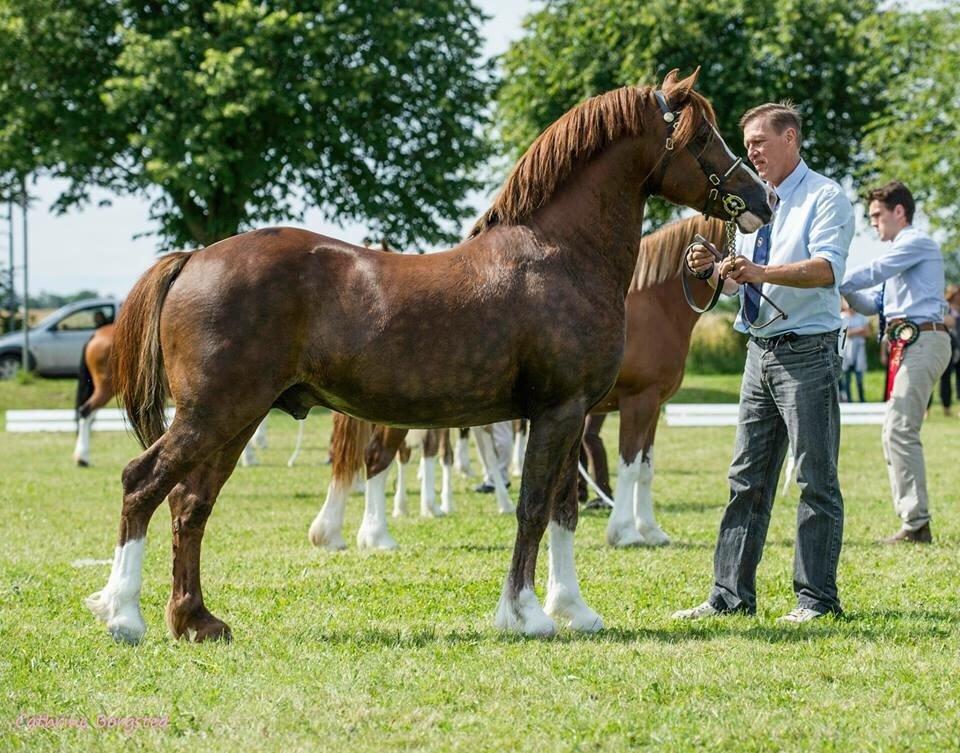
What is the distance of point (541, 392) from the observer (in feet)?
19.5

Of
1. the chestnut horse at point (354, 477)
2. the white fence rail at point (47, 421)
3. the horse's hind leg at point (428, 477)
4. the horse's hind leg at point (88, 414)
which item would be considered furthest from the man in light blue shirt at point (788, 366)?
the white fence rail at point (47, 421)

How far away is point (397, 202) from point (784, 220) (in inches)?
937

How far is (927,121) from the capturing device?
30922mm

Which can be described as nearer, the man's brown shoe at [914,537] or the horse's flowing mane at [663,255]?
the man's brown shoe at [914,537]

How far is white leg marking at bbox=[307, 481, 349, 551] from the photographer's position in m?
9.44

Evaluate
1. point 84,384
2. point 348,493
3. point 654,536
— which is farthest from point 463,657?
point 84,384

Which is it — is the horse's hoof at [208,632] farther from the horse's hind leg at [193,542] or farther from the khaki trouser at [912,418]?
the khaki trouser at [912,418]

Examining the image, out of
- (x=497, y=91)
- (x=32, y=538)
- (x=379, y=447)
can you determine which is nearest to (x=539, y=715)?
(x=379, y=447)

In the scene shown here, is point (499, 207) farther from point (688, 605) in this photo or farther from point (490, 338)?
point (688, 605)

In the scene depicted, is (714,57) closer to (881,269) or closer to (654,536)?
(654,536)

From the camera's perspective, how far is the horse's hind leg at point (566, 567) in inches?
244

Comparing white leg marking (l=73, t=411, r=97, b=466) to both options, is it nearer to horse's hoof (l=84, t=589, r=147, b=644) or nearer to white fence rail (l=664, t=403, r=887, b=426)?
white fence rail (l=664, t=403, r=887, b=426)

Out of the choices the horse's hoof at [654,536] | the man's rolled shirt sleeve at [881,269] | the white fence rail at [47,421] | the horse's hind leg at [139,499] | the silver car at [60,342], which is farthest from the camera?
the silver car at [60,342]

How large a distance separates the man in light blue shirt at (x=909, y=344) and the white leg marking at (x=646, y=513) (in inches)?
69.6
